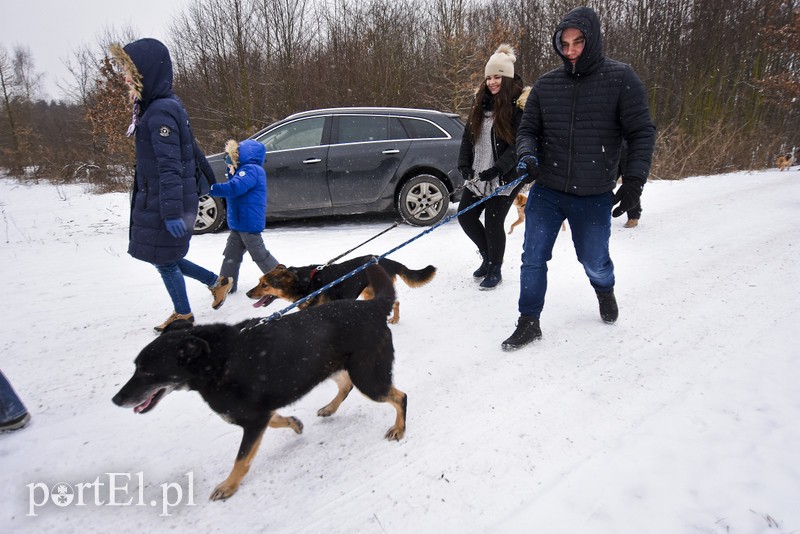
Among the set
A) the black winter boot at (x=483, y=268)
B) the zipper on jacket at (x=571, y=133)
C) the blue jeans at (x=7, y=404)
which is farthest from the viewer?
the black winter boot at (x=483, y=268)

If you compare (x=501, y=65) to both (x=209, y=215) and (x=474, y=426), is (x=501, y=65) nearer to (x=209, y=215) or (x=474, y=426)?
(x=474, y=426)

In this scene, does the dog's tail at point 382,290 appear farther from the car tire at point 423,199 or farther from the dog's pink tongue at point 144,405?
the car tire at point 423,199

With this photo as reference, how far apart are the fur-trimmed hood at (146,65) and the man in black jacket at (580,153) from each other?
9.04 feet

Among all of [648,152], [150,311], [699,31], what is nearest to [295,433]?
[150,311]

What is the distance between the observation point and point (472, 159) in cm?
428

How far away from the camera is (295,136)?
6.82 meters

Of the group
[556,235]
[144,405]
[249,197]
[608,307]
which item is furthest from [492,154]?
[144,405]

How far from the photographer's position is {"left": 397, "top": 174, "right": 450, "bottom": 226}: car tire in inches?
266

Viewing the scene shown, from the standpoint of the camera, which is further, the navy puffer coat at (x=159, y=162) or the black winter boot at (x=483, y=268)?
the black winter boot at (x=483, y=268)

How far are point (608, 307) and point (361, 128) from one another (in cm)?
503

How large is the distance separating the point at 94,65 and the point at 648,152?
21.6m

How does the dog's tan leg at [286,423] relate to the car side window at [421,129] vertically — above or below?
below

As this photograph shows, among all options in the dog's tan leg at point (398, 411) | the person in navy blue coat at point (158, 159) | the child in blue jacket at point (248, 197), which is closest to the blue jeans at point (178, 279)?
the person in navy blue coat at point (158, 159)

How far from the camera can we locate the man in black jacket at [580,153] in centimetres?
273
